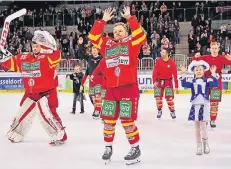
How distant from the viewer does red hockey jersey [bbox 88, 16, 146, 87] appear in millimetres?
5023

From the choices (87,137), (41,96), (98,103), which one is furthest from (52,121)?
(98,103)

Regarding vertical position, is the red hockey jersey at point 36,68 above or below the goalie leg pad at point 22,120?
above

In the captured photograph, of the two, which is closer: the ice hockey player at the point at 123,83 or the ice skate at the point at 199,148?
the ice hockey player at the point at 123,83

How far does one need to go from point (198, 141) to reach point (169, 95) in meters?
3.09

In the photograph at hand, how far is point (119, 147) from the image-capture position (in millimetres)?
6051

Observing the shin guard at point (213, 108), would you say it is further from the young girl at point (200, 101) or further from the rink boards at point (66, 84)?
the rink boards at point (66, 84)

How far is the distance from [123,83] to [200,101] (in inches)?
41.6

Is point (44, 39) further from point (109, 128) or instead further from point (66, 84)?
point (66, 84)

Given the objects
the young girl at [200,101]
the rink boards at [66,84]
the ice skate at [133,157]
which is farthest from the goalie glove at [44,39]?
the rink boards at [66,84]

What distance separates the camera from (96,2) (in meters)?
22.3

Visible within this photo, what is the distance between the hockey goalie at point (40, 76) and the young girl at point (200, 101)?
180cm

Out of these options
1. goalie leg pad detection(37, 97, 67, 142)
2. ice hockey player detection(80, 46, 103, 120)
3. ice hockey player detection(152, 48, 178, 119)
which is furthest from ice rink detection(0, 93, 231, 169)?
ice hockey player detection(152, 48, 178, 119)

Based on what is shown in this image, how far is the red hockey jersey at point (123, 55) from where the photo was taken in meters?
5.02

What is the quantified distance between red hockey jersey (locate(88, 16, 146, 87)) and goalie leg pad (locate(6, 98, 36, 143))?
154cm
